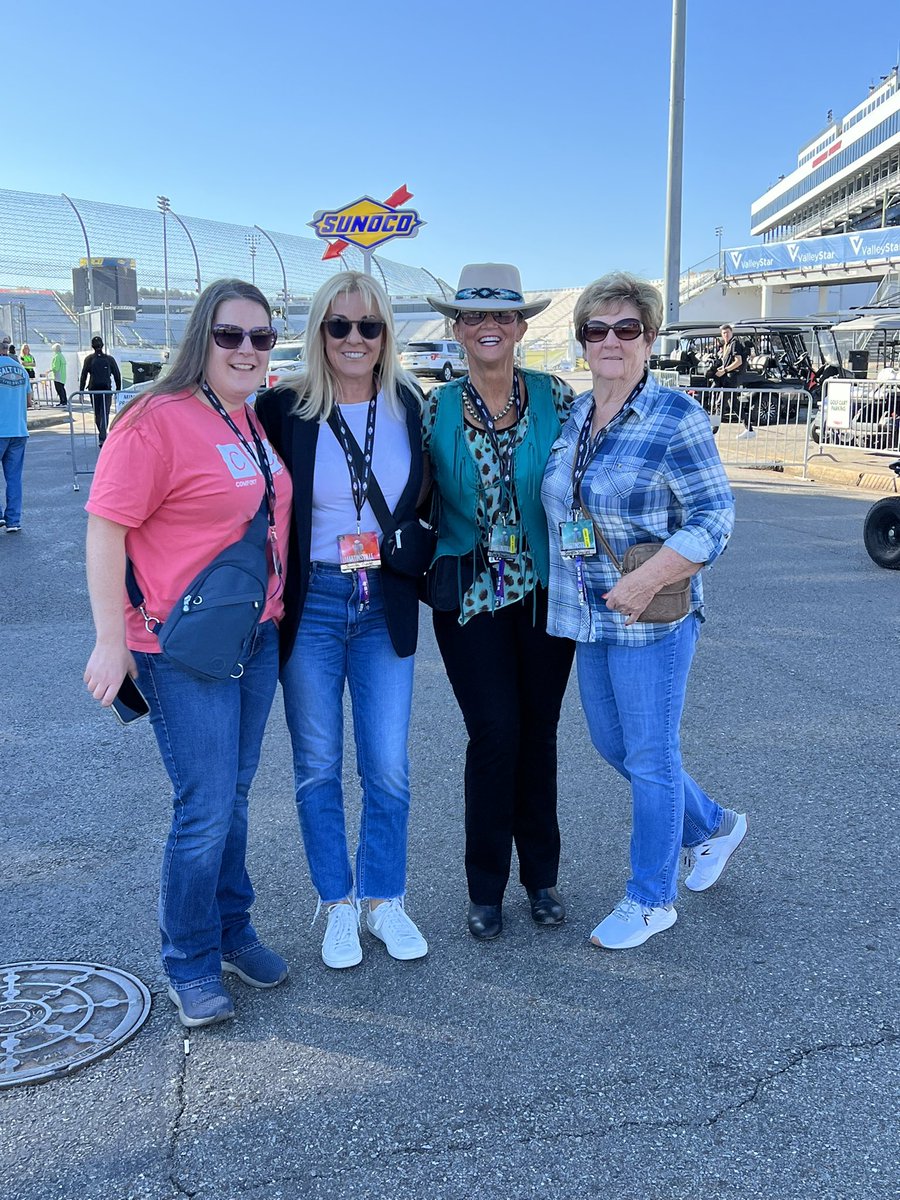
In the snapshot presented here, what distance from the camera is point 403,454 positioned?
3.02m

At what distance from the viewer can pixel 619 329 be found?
9.64ft

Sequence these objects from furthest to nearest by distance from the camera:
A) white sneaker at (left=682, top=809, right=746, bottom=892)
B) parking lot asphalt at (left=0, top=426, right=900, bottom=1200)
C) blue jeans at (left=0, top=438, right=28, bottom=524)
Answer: blue jeans at (left=0, top=438, right=28, bottom=524) < white sneaker at (left=682, top=809, right=746, bottom=892) < parking lot asphalt at (left=0, top=426, right=900, bottom=1200)

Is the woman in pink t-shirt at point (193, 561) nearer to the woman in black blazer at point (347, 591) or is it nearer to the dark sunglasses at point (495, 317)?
the woman in black blazer at point (347, 591)

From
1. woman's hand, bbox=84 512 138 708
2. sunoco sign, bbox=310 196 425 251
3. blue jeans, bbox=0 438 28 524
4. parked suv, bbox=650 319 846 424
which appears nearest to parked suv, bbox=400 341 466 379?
sunoco sign, bbox=310 196 425 251

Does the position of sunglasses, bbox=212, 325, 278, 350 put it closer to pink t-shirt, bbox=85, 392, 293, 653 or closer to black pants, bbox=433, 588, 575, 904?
pink t-shirt, bbox=85, 392, 293, 653

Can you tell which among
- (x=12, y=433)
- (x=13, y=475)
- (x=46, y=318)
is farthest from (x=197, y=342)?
(x=46, y=318)

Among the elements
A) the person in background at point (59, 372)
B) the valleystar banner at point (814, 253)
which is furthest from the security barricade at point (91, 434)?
the valleystar banner at point (814, 253)

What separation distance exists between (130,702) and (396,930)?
3.55 ft

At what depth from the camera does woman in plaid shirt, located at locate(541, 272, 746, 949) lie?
2877 mm

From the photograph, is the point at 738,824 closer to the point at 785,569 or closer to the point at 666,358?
the point at 785,569

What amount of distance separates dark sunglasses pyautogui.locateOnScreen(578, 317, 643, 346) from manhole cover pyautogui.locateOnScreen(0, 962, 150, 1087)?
7.35 feet

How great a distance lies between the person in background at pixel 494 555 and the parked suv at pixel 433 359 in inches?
1314

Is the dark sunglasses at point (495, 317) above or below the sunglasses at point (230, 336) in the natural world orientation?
above

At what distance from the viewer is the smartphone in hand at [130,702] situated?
2674 millimetres
